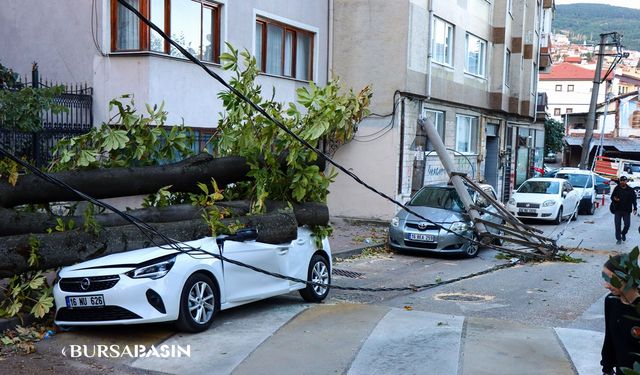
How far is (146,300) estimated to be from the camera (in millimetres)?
7332

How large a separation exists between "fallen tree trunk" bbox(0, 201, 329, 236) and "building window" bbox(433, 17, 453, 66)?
1330cm

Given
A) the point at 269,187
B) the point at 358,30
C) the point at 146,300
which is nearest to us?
the point at 146,300

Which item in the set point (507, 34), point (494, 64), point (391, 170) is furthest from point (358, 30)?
point (507, 34)

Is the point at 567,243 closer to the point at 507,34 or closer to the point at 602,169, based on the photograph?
the point at 507,34

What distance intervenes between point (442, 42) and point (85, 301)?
17523mm

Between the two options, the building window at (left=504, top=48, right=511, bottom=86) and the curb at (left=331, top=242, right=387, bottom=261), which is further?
the building window at (left=504, top=48, right=511, bottom=86)

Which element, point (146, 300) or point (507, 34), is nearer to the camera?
point (146, 300)

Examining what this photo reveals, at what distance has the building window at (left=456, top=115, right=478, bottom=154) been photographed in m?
25.1

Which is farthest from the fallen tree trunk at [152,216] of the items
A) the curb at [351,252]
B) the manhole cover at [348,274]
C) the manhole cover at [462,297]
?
the curb at [351,252]

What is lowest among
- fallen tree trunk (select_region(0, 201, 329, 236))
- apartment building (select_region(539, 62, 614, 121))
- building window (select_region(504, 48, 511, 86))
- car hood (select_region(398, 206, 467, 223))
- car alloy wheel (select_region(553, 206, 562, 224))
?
car alloy wheel (select_region(553, 206, 562, 224))

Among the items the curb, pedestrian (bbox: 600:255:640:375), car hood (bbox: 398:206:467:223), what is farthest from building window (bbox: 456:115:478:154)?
pedestrian (bbox: 600:255:640:375)

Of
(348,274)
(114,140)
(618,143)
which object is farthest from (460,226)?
(618,143)

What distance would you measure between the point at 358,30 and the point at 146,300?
47.9 feet

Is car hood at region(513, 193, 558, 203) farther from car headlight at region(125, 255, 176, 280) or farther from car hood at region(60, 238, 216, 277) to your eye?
car headlight at region(125, 255, 176, 280)
